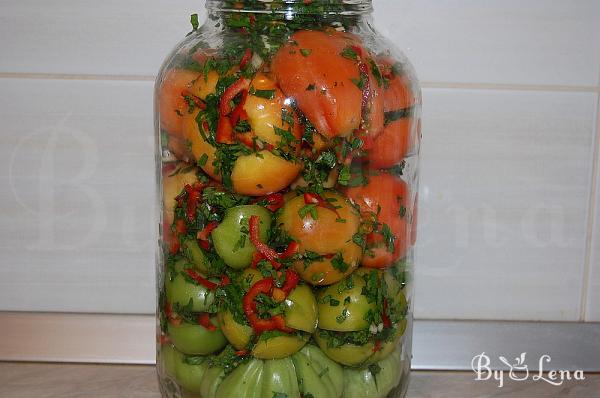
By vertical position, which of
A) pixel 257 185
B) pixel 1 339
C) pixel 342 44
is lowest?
pixel 1 339

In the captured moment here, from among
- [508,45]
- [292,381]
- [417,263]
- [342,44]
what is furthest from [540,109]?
[292,381]

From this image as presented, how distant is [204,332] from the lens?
0.65 metres

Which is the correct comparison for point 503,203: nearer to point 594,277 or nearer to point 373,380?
point 594,277

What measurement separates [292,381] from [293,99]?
23 cm

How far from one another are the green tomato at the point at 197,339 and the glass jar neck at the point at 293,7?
27cm

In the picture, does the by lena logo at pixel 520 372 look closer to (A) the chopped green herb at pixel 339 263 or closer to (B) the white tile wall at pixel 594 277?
Result: (B) the white tile wall at pixel 594 277

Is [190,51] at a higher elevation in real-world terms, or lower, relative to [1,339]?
higher

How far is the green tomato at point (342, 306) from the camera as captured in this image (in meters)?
0.62

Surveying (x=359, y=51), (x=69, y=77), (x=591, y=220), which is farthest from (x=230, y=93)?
(x=591, y=220)

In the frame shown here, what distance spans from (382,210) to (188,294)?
0.18m

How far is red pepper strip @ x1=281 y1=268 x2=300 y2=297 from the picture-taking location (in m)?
0.60

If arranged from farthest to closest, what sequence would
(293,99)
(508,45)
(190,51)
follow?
(508,45), (190,51), (293,99)

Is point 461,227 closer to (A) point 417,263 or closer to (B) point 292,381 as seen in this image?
(A) point 417,263

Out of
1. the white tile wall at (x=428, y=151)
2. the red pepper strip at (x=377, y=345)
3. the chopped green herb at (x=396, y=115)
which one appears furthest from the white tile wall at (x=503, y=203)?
the red pepper strip at (x=377, y=345)
